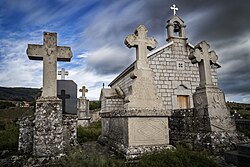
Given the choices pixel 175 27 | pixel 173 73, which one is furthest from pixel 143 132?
pixel 175 27

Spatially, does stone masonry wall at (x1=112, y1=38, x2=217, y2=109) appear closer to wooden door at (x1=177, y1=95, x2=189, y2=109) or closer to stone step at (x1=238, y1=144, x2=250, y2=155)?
wooden door at (x1=177, y1=95, x2=189, y2=109)

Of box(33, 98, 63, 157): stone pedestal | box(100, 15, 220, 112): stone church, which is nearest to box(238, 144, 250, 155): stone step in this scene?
box(33, 98, 63, 157): stone pedestal

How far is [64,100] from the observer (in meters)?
5.09

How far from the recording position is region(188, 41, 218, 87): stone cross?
222 inches

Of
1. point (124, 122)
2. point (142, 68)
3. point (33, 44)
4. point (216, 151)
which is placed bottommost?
point (216, 151)

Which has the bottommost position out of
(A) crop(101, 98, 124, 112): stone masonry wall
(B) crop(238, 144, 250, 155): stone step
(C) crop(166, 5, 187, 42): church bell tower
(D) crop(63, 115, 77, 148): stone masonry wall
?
(B) crop(238, 144, 250, 155): stone step

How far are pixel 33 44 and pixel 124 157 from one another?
345cm

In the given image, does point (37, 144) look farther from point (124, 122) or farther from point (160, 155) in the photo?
point (160, 155)

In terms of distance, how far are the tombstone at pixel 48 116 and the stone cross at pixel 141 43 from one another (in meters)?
1.69

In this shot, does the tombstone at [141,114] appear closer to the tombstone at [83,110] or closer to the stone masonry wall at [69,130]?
the stone masonry wall at [69,130]

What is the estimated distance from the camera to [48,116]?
12.5 feet

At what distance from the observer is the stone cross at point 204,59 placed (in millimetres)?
5630

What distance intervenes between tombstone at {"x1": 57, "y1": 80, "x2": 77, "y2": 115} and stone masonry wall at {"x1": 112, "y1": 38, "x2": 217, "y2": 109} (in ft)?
20.2

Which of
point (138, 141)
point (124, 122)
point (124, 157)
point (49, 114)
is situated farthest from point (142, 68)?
point (49, 114)
